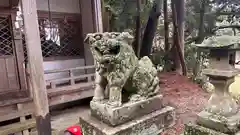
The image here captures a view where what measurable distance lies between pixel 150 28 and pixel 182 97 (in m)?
3.75

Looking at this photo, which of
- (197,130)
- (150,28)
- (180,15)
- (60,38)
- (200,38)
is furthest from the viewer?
(200,38)

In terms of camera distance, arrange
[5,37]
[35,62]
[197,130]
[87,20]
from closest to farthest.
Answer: [197,130]
[35,62]
[5,37]
[87,20]

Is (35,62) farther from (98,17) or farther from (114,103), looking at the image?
(98,17)

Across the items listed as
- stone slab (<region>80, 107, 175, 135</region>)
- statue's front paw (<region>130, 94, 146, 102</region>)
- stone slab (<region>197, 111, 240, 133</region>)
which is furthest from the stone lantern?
statue's front paw (<region>130, 94, 146, 102</region>)

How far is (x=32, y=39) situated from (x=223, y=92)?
3.07 meters

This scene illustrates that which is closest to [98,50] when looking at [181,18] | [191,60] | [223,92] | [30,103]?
[223,92]

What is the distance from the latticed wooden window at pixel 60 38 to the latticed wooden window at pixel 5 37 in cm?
91

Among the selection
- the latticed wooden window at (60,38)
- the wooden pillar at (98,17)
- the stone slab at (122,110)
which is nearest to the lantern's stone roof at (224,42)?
the stone slab at (122,110)

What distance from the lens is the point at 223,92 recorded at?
1899mm

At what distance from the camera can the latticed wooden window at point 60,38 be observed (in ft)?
17.3

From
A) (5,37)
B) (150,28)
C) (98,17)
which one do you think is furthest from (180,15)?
(5,37)

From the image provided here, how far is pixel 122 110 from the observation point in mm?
2053

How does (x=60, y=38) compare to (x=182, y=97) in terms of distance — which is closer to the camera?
(x=182, y=97)

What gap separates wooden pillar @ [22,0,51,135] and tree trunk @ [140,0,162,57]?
459 centimetres
